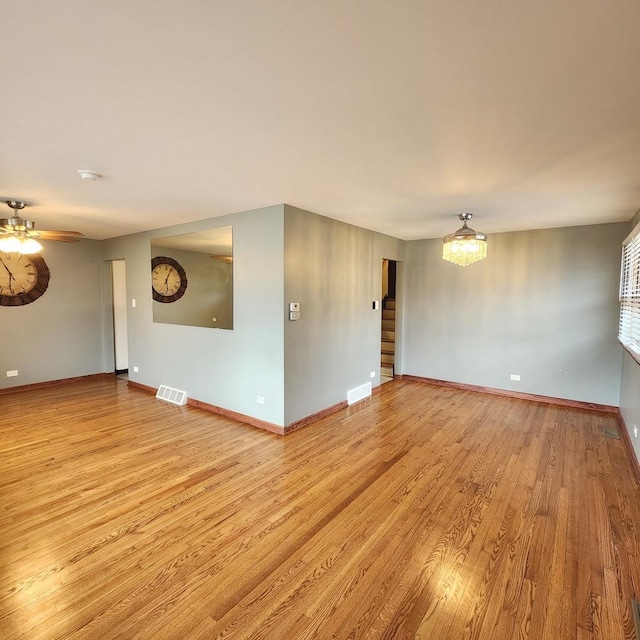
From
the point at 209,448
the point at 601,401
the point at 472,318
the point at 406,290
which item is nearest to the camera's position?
the point at 209,448

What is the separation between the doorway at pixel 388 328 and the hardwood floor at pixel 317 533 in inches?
105

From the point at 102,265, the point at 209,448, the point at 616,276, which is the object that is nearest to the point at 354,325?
the point at 209,448

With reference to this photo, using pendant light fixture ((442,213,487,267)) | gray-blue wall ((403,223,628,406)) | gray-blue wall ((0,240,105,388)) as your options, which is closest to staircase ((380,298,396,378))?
gray-blue wall ((403,223,628,406))

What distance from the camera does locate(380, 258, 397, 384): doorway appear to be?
6555 millimetres

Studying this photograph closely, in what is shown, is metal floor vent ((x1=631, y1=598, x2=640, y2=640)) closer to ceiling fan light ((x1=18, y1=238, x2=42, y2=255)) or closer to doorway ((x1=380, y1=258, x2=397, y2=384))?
doorway ((x1=380, y1=258, x2=397, y2=384))

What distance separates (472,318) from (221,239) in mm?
3989

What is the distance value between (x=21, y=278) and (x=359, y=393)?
17.8ft

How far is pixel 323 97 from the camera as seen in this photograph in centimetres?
166

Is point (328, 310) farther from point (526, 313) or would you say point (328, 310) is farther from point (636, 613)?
point (636, 613)

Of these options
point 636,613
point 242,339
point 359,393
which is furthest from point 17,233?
point 636,613

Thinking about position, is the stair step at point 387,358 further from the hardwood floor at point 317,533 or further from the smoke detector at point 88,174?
the smoke detector at point 88,174

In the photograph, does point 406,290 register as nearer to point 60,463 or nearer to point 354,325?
point 354,325

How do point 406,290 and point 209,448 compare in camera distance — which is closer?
point 209,448

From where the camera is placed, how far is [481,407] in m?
4.74
